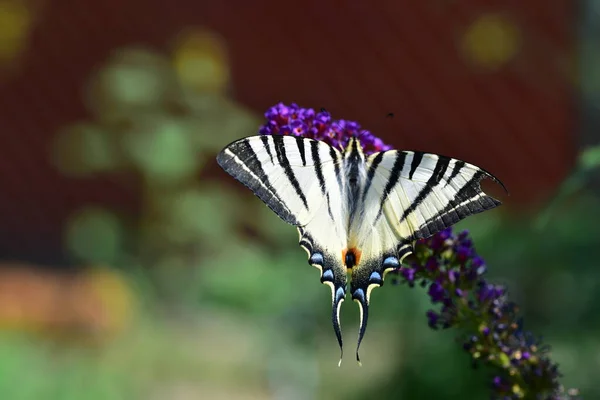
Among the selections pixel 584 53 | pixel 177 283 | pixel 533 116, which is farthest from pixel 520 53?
pixel 177 283

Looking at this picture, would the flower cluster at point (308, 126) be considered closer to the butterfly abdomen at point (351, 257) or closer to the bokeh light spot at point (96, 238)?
the butterfly abdomen at point (351, 257)

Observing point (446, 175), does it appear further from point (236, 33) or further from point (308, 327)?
point (236, 33)

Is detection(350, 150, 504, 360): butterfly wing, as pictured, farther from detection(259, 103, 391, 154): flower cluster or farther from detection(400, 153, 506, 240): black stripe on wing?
detection(259, 103, 391, 154): flower cluster

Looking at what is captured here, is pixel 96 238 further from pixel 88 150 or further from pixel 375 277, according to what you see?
pixel 375 277

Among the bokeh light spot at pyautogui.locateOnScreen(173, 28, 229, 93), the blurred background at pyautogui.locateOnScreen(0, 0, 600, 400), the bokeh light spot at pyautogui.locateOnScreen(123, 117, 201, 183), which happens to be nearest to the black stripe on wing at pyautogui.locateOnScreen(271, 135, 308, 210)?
the blurred background at pyautogui.locateOnScreen(0, 0, 600, 400)

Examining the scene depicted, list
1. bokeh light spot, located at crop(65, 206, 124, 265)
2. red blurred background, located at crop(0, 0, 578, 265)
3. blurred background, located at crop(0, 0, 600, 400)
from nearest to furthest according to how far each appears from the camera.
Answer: blurred background, located at crop(0, 0, 600, 400), bokeh light spot, located at crop(65, 206, 124, 265), red blurred background, located at crop(0, 0, 578, 265)

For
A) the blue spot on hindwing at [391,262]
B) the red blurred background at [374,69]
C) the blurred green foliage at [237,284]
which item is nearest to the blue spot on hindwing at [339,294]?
the blue spot on hindwing at [391,262]
